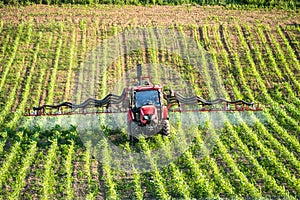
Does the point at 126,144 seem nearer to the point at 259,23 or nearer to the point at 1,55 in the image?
the point at 1,55

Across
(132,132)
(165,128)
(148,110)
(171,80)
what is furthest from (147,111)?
(171,80)

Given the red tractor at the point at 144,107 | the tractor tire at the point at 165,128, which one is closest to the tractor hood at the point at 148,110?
the red tractor at the point at 144,107

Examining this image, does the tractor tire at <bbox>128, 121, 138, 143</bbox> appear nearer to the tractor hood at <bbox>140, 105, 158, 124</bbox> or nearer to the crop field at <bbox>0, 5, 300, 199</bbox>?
the crop field at <bbox>0, 5, 300, 199</bbox>

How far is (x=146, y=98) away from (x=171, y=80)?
5.54m

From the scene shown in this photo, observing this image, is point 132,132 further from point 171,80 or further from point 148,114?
point 171,80

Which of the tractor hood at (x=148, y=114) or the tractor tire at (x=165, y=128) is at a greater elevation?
the tractor hood at (x=148, y=114)

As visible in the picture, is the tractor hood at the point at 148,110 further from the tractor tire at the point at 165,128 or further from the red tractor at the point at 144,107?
the tractor tire at the point at 165,128

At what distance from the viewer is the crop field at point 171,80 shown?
55.5 feet

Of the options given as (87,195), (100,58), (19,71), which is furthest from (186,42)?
(87,195)

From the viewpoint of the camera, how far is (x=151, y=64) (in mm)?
25156

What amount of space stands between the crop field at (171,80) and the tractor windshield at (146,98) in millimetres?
1326

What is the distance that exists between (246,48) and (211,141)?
812 centimetres

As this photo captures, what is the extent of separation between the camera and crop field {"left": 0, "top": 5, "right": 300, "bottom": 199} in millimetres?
16922

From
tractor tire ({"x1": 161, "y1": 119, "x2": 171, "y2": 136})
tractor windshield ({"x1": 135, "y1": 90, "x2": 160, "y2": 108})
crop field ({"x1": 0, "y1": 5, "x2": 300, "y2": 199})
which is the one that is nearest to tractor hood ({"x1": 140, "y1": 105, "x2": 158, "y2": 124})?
tractor windshield ({"x1": 135, "y1": 90, "x2": 160, "y2": 108})
